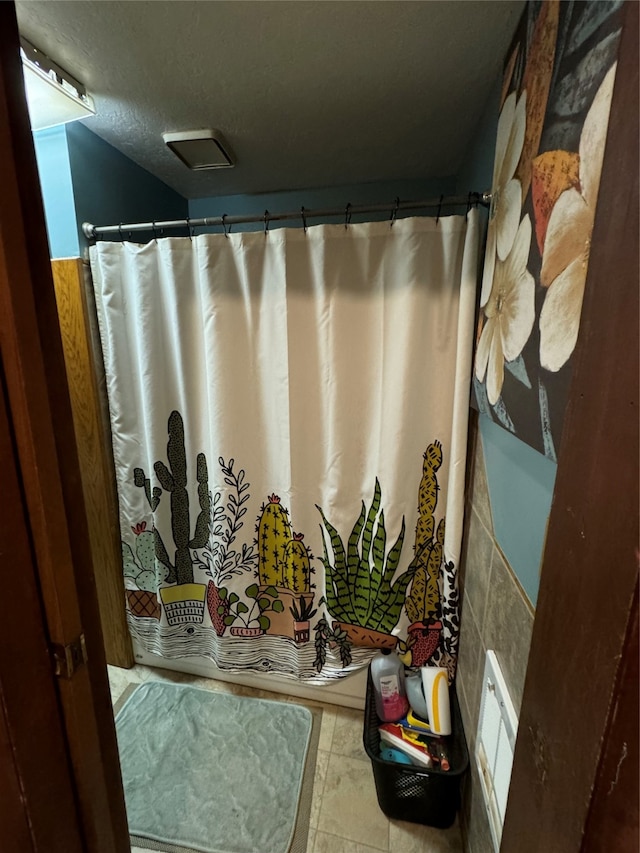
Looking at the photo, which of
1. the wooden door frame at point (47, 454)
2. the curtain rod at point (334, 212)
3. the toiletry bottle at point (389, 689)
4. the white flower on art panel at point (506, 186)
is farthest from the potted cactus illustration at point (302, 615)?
the curtain rod at point (334, 212)

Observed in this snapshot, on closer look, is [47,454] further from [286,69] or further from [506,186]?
[286,69]

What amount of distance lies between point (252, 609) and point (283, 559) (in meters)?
0.25

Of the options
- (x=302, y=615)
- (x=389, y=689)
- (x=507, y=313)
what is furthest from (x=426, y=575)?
(x=507, y=313)

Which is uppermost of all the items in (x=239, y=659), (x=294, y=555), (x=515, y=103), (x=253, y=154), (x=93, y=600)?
(x=253, y=154)

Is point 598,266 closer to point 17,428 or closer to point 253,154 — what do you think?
point 17,428

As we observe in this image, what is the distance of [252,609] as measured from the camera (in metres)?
1.48

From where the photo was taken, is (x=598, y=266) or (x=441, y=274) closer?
(x=598, y=266)

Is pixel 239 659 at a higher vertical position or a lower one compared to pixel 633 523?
lower

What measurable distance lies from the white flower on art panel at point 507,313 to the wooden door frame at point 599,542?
0.98 feet

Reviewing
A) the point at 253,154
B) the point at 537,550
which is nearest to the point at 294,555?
the point at 537,550

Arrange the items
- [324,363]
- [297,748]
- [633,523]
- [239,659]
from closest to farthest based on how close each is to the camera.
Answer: [633,523], [324,363], [297,748], [239,659]

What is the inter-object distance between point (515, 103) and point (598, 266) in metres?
0.62

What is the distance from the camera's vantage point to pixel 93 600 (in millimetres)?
645

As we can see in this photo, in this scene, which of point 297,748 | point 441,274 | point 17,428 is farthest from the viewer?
point 297,748
